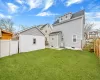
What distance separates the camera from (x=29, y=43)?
16.3 metres

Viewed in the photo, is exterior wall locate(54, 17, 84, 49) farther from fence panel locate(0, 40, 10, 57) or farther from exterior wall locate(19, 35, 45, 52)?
fence panel locate(0, 40, 10, 57)

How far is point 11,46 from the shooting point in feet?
40.3

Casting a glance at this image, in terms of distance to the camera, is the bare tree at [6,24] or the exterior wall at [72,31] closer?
the exterior wall at [72,31]

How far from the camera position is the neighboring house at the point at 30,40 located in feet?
50.3

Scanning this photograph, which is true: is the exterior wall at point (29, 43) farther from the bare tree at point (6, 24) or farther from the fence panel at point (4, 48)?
the bare tree at point (6, 24)

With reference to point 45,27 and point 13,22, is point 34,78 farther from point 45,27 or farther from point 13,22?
point 13,22

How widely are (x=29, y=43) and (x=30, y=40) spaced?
1.62 ft

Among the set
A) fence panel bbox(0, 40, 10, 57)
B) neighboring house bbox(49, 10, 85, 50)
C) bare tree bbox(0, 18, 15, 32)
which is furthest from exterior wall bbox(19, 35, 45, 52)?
bare tree bbox(0, 18, 15, 32)

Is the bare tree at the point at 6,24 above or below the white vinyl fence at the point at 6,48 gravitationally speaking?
above

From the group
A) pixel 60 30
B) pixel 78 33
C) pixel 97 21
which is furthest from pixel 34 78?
pixel 97 21

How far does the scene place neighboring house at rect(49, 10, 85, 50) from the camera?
57.3ft

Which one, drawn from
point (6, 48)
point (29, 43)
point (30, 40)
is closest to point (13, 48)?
point (6, 48)

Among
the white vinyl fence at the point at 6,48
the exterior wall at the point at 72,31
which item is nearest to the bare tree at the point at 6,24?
the exterior wall at the point at 72,31

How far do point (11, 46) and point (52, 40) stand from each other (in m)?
11.8
